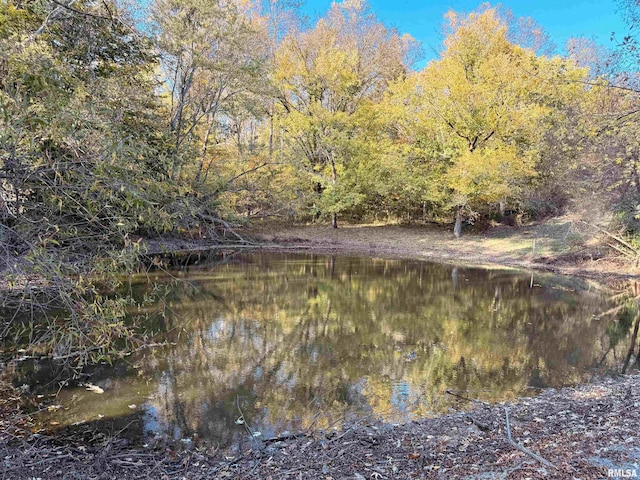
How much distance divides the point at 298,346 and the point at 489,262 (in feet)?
47.2

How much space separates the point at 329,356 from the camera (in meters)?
8.02

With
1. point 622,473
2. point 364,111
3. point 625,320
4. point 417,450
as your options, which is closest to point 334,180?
point 364,111

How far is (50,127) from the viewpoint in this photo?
340cm

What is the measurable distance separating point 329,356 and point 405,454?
3689mm

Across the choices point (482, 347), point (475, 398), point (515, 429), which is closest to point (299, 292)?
point (482, 347)

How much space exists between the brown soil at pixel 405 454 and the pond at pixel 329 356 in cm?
54

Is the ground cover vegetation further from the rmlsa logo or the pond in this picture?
the rmlsa logo

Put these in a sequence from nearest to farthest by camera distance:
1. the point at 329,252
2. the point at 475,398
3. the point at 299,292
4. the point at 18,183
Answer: the point at 18,183 → the point at 475,398 → the point at 299,292 → the point at 329,252

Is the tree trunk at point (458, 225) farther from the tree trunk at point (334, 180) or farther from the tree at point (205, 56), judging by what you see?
the tree at point (205, 56)

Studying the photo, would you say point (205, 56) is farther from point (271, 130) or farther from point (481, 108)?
point (481, 108)

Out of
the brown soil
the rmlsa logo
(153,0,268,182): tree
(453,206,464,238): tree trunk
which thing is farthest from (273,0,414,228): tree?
the rmlsa logo

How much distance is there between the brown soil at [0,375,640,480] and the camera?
12.7 feet

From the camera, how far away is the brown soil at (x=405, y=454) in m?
3.86

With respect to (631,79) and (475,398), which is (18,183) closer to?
(475,398)
